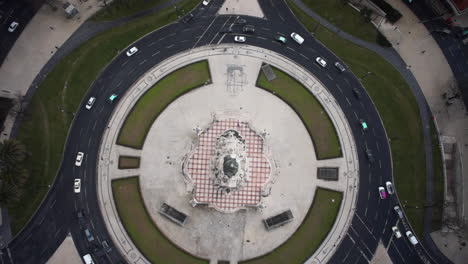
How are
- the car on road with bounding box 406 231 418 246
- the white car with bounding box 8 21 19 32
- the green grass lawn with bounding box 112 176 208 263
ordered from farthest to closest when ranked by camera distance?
1. the white car with bounding box 8 21 19 32
2. the car on road with bounding box 406 231 418 246
3. the green grass lawn with bounding box 112 176 208 263

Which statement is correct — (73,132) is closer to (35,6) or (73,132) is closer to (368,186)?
(35,6)

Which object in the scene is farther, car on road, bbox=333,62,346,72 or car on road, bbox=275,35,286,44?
car on road, bbox=275,35,286,44

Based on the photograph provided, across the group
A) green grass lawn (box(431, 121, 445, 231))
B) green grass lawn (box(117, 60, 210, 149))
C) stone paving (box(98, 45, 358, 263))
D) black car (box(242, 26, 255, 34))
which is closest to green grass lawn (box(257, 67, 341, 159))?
stone paving (box(98, 45, 358, 263))

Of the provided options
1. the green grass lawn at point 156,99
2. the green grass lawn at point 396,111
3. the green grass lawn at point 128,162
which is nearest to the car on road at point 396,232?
the green grass lawn at point 396,111

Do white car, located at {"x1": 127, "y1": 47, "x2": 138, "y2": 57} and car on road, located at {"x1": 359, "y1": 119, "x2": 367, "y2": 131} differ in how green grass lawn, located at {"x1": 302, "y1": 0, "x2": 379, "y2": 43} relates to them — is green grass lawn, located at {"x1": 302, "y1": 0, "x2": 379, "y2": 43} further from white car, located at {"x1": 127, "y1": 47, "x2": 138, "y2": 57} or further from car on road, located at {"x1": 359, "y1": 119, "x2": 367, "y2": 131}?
white car, located at {"x1": 127, "y1": 47, "x2": 138, "y2": 57}

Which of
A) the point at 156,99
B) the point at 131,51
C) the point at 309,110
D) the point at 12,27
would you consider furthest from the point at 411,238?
the point at 12,27
